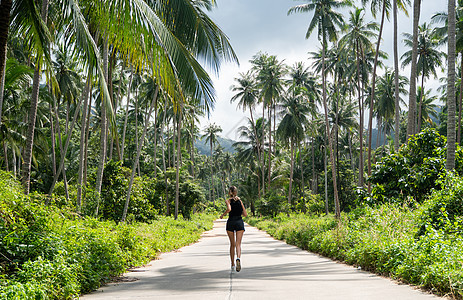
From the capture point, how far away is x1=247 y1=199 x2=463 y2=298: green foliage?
18.0ft

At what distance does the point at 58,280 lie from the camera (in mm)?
5027

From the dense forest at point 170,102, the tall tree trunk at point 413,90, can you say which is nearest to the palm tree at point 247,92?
the dense forest at point 170,102

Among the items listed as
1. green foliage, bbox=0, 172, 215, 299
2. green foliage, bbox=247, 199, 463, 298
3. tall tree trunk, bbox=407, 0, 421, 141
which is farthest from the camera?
tall tree trunk, bbox=407, 0, 421, 141

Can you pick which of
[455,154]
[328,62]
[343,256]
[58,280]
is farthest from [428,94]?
[58,280]

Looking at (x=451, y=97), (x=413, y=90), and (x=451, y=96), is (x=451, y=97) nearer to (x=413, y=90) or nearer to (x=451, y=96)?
(x=451, y=96)

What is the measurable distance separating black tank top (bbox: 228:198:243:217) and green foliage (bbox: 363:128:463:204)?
6.10 meters

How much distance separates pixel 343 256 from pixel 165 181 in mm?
25951

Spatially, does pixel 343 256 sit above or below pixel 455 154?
below

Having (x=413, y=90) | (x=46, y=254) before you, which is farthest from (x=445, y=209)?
(x=413, y=90)

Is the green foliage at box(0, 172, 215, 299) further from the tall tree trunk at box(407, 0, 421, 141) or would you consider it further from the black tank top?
the tall tree trunk at box(407, 0, 421, 141)

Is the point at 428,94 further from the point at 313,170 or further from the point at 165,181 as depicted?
the point at 165,181

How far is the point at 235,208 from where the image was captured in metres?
7.98

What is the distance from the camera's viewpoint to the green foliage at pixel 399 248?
550 centimetres

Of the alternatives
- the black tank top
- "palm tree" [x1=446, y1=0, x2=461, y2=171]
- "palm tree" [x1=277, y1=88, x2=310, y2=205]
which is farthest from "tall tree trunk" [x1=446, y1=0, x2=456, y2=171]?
"palm tree" [x1=277, y1=88, x2=310, y2=205]
